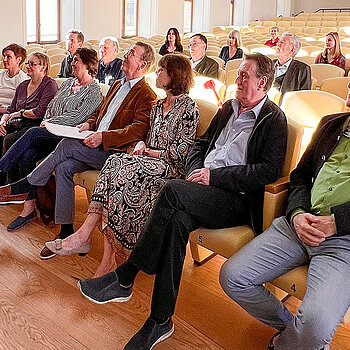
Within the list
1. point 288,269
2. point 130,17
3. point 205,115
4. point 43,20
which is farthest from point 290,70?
point 130,17

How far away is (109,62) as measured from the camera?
5.22 m

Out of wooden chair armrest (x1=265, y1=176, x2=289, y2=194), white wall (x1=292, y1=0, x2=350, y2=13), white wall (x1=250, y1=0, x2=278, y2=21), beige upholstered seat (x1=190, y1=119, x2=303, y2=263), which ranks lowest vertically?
beige upholstered seat (x1=190, y1=119, x2=303, y2=263)

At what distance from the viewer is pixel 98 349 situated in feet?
7.94

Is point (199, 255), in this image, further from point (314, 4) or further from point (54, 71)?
point (314, 4)

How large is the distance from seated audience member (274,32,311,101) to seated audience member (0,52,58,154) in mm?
1999

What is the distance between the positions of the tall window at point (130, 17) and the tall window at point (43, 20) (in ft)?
6.92

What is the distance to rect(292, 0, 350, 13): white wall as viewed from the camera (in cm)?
2195

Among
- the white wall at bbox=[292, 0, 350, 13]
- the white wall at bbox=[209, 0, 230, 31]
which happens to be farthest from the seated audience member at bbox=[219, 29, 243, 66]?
the white wall at bbox=[292, 0, 350, 13]

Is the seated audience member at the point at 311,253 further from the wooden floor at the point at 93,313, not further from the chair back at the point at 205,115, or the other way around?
the chair back at the point at 205,115

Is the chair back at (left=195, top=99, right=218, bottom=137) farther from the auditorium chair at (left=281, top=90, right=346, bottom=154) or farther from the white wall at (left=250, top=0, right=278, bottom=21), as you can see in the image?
the white wall at (left=250, top=0, right=278, bottom=21)

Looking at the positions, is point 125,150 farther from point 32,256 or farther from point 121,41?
point 121,41

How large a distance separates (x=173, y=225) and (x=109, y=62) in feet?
10.3

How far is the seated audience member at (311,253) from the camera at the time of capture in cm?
198

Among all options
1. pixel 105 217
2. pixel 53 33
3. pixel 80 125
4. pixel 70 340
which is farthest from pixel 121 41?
pixel 70 340
